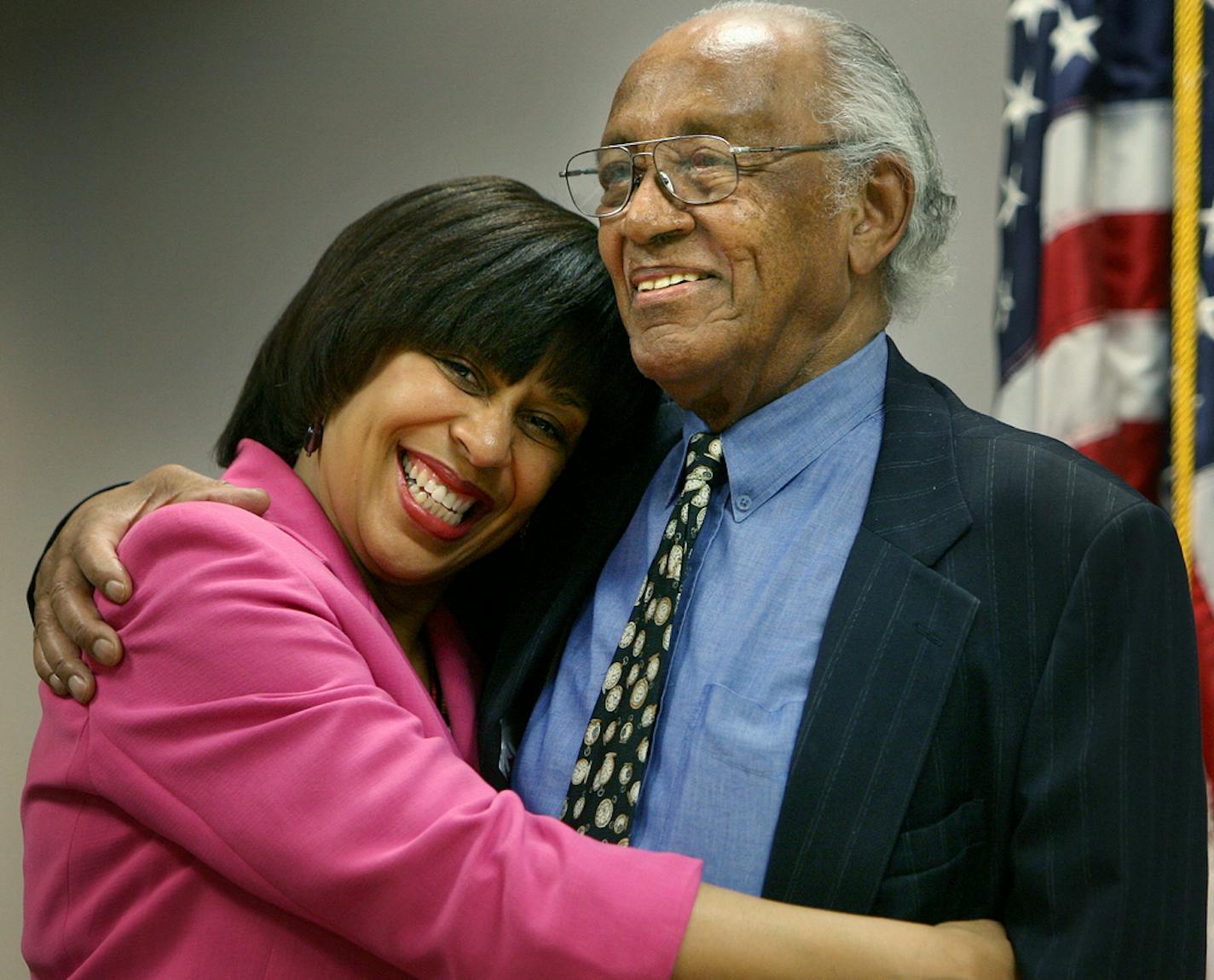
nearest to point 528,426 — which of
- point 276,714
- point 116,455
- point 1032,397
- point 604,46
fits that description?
point 276,714

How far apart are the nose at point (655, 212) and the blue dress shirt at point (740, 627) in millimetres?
225

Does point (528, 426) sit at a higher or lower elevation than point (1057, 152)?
lower

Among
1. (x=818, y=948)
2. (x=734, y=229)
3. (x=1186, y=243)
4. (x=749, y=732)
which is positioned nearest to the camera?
(x=818, y=948)

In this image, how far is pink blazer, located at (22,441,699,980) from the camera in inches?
48.6

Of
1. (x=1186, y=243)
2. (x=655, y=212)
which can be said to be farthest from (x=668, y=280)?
(x=1186, y=243)

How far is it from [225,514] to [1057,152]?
125 cm

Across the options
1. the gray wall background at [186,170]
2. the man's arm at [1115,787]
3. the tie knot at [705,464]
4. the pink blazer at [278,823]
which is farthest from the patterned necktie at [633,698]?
the gray wall background at [186,170]

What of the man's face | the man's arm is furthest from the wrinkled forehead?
the man's arm

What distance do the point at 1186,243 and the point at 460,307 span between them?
98cm

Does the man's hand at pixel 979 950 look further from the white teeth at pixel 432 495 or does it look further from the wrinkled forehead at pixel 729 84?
the wrinkled forehead at pixel 729 84

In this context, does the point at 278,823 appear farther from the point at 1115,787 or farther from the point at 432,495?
the point at 1115,787

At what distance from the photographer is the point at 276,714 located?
129cm

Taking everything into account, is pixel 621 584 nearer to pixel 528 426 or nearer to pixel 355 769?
pixel 528 426

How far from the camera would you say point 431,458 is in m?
1.59
